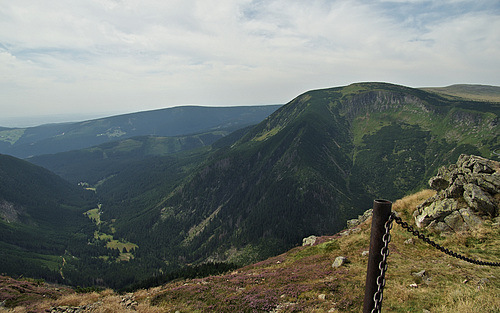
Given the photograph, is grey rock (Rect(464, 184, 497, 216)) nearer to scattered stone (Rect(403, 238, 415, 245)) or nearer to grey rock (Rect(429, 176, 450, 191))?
grey rock (Rect(429, 176, 450, 191))

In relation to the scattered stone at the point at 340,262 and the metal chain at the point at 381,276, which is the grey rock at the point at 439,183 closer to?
the scattered stone at the point at 340,262

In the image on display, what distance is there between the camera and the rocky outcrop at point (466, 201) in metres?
24.4

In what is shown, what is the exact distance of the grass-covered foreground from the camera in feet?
48.0

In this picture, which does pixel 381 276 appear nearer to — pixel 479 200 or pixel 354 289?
pixel 354 289

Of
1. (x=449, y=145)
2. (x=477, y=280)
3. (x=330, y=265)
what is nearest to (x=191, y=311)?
(x=330, y=265)

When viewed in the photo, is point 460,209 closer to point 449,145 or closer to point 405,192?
point 405,192

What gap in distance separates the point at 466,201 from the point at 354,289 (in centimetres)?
1951

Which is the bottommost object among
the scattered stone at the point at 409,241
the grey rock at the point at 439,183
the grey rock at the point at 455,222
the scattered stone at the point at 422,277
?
the scattered stone at the point at 409,241

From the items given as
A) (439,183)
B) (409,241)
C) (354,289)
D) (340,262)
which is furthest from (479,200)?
(354,289)

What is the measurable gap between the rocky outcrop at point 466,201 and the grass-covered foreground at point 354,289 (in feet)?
5.23

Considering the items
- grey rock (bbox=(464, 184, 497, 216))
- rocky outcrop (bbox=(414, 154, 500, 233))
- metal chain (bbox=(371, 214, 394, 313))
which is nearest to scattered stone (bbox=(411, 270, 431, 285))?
rocky outcrop (bbox=(414, 154, 500, 233))

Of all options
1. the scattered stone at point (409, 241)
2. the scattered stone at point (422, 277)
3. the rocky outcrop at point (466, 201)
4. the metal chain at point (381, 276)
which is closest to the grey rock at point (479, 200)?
the rocky outcrop at point (466, 201)

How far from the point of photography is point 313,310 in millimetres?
16453

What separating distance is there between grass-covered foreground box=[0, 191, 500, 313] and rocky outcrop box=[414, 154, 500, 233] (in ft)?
5.23
